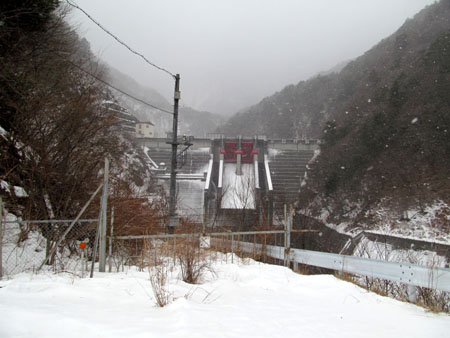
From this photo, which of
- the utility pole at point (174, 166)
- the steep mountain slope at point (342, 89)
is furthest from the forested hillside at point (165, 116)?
the utility pole at point (174, 166)

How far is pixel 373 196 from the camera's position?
32.6 meters

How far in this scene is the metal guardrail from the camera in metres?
4.14

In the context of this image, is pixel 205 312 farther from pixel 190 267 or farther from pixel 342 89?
pixel 342 89

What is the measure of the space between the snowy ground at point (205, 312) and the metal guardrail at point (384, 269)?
2.10ft

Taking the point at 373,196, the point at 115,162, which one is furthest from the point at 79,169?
the point at 373,196

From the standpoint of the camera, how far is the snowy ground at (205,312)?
2.67 meters

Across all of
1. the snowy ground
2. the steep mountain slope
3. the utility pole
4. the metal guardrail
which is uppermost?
the steep mountain slope

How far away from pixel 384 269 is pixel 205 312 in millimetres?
3254

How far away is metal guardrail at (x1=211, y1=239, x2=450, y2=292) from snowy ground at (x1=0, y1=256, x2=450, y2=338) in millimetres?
639

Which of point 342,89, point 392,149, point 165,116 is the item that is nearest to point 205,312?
point 392,149

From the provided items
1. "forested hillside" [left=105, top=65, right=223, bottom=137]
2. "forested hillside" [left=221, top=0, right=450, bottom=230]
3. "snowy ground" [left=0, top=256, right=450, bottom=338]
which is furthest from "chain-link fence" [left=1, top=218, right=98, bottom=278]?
"forested hillside" [left=105, top=65, right=223, bottom=137]

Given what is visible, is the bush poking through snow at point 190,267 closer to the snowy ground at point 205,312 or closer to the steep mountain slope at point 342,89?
the snowy ground at point 205,312

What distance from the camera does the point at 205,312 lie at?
3229 mm

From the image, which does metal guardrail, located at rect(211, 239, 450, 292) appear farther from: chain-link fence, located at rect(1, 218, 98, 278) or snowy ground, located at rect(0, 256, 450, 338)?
chain-link fence, located at rect(1, 218, 98, 278)
